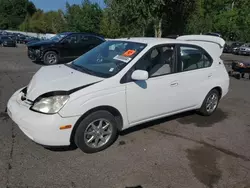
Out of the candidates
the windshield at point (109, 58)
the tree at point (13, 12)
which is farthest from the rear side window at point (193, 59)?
the tree at point (13, 12)

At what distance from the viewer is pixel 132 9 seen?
1678 cm

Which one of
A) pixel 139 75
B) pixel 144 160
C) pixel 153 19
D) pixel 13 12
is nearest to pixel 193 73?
pixel 139 75

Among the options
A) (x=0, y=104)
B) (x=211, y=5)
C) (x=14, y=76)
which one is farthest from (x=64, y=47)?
(x=211, y=5)

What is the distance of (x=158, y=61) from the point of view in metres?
4.05

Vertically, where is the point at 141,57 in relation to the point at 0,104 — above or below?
above

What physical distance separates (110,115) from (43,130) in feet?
3.05

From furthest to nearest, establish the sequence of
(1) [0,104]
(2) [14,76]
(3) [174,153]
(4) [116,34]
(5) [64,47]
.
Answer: (4) [116,34] → (5) [64,47] → (2) [14,76] → (1) [0,104] → (3) [174,153]

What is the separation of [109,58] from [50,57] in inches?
312

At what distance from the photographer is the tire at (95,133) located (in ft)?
10.6

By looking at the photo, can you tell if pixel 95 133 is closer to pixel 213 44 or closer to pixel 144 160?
pixel 144 160

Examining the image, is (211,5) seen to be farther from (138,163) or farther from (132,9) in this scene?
(138,163)

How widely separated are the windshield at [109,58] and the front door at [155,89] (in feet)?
0.72

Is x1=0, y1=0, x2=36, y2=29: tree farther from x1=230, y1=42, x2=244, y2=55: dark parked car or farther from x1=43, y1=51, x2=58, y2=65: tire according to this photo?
x1=43, y1=51, x2=58, y2=65: tire

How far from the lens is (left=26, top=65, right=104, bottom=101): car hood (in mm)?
3214
